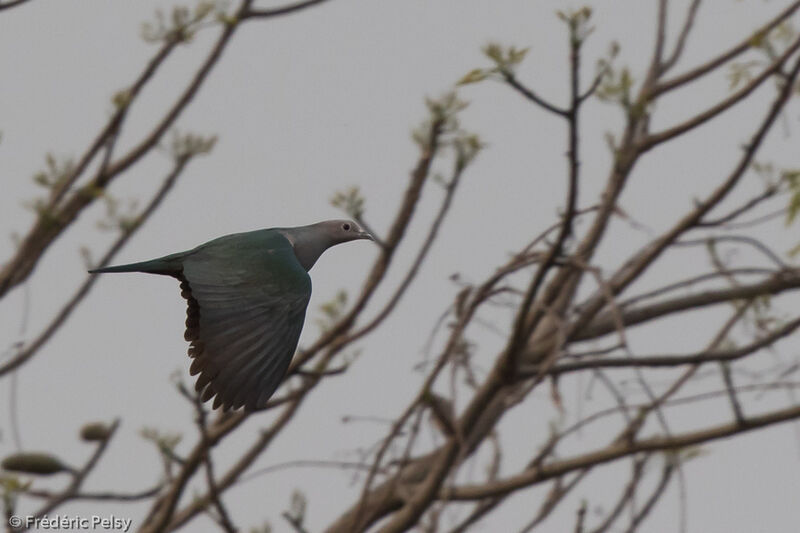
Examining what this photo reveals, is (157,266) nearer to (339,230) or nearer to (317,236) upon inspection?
(317,236)

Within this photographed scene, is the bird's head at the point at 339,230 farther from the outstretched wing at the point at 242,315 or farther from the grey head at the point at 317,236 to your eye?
the outstretched wing at the point at 242,315

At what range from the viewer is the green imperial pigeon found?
5445 millimetres

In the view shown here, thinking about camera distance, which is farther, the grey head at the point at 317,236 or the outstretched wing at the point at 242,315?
the grey head at the point at 317,236

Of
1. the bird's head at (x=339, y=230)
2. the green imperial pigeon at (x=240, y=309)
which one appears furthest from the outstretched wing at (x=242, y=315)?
the bird's head at (x=339, y=230)

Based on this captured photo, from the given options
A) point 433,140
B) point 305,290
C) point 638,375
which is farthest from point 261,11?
point 638,375

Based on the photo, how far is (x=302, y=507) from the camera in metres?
6.52

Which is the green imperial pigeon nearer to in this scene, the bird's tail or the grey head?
the bird's tail

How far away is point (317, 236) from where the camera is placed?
6.50 m

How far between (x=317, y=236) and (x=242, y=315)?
913mm

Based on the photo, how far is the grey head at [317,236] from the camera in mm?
6371

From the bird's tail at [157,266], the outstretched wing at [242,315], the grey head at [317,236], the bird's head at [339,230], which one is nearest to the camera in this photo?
the outstretched wing at [242,315]

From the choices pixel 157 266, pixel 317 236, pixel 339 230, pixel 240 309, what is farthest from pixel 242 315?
pixel 339 230

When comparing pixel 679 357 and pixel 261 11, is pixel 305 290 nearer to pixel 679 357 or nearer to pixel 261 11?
pixel 679 357

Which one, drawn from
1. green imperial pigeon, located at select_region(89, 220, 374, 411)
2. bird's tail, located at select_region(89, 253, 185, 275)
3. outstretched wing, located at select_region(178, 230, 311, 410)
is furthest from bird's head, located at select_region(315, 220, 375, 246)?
bird's tail, located at select_region(89, 253, 185, 275)
